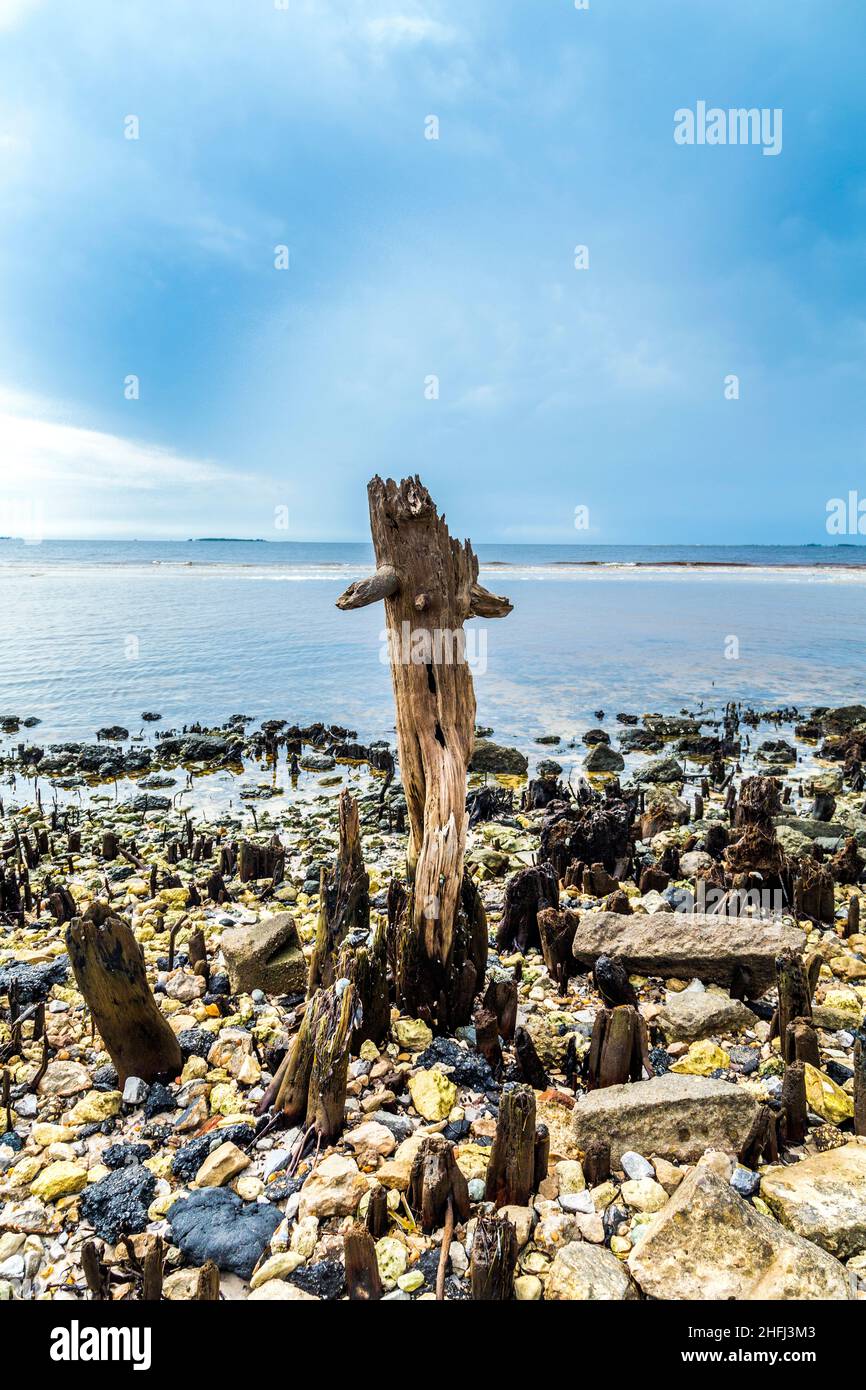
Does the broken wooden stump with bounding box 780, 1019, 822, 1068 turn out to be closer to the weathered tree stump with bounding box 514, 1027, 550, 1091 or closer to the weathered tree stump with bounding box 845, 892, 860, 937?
the weathered tree stump with bounding box 514, 1027, 550, 1091

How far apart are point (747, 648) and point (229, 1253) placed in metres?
27.9

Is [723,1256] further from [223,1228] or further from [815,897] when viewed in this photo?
[815,897]

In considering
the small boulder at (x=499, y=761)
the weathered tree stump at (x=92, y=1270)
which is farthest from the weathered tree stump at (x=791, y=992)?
the small boulder at (x=499, y=761)

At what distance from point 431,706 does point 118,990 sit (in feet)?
9.16

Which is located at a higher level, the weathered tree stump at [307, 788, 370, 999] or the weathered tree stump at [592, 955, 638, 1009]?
the weathered tree stump at [307, 788, 370, 999]

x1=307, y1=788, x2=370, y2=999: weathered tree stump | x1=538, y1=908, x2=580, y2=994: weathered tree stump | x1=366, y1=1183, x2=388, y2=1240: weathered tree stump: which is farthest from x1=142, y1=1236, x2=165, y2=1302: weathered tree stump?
x1=538, y1=908, x2=580, y2=994: weathered tree stump

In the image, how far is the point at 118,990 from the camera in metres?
4.39

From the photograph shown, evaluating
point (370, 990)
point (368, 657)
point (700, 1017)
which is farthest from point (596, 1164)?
point (368, 657)

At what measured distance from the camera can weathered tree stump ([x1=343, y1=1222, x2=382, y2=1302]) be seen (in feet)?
9.25

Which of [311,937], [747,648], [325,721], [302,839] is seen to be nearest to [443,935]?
[311,937]

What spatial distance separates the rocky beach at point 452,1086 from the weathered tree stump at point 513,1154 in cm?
2

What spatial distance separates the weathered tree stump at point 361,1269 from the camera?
2.82 meters

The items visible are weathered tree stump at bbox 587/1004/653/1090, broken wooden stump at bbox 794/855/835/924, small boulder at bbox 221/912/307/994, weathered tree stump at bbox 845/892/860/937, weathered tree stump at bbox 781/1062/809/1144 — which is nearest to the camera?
weathered tree stump at bbox 781/1062/809/1144

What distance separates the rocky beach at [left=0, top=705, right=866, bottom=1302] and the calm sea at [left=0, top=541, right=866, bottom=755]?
9.52ft
